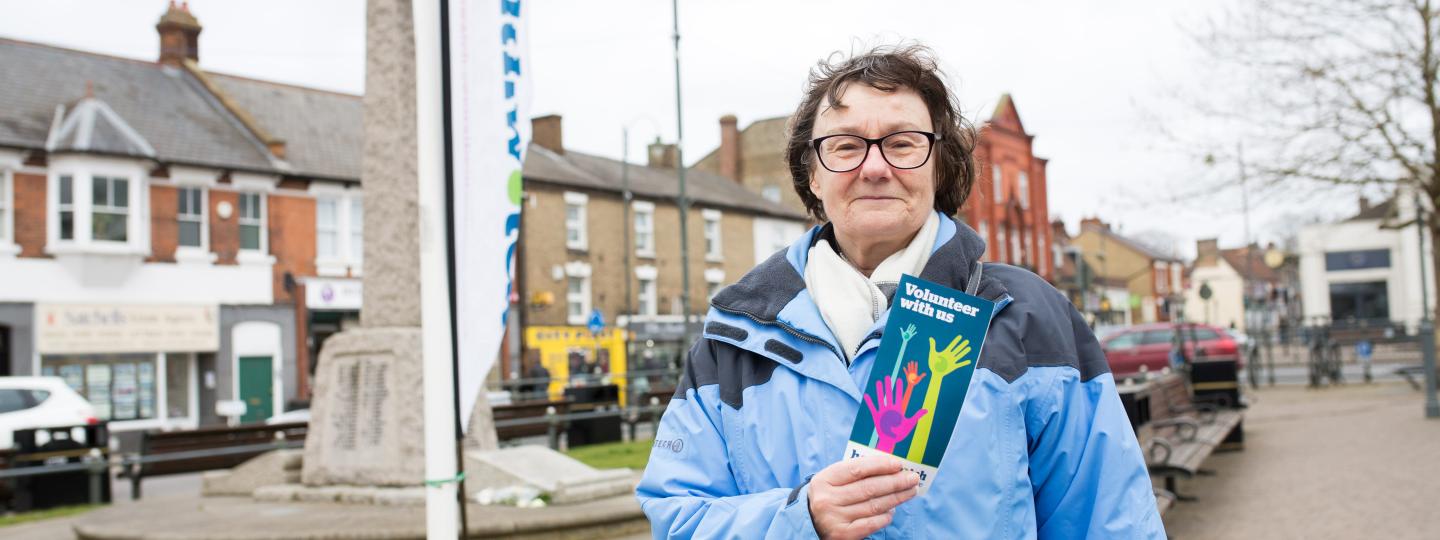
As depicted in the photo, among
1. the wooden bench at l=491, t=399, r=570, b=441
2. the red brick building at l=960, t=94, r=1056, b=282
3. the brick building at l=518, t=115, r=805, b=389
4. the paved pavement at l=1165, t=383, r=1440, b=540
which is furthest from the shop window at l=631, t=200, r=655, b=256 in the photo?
the paved pavement at l=1165, t=383, r=1440, b=540

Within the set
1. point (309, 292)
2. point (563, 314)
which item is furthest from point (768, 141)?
point (309, 292)

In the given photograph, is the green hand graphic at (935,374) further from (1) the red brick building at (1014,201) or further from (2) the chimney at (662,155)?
(1) the red brick building at (1014,201)

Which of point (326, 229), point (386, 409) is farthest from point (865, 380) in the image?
point (326, 229)

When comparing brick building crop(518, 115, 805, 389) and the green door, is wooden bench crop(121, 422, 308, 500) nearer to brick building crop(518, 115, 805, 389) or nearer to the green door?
the green door

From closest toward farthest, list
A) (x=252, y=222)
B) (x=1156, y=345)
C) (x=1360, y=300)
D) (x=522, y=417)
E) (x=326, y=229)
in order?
1. (x=522, y=417)
2. (x=1156, y=345)
3. (x=252, y=222)
4. (x=326, y=229)
5. (x=1360, y=300)

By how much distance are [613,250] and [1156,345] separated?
54.0 ft

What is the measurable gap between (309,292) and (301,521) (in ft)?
71.5

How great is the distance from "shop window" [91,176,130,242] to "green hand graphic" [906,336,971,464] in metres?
26.8

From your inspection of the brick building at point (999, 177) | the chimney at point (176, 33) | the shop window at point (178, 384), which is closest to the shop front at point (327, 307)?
the shop window at point (178, 384)

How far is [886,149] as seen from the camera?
2.13 metres

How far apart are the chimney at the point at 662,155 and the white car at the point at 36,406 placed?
28.6m

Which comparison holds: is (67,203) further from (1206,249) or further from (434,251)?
(1206,249)

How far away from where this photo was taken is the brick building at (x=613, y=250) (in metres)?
32.8

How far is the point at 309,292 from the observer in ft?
92.9
